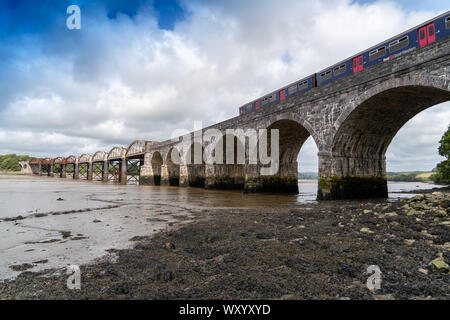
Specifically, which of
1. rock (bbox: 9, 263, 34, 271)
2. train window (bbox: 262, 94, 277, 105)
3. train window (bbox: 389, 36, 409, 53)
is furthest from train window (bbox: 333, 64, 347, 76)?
rock (bbox: 9, 263, 34, 271)

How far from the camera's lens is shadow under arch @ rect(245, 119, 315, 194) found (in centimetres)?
2201

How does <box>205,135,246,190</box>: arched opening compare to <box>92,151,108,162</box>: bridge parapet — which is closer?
<box>205,135,246,190</box>: arched opening

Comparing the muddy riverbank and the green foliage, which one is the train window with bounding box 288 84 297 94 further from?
the green foliage

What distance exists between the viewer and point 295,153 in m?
25.0

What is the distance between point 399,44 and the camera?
12.2 m

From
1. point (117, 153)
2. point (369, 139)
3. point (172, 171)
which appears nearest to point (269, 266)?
point (369, 139)

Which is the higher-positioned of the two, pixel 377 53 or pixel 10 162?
pixel 377 53

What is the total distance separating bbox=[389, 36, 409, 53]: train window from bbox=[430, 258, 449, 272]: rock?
42.7ft

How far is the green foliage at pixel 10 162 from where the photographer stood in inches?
4358

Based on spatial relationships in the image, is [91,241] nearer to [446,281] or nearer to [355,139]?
[446,281]

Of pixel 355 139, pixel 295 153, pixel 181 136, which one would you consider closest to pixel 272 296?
pixel 355 139

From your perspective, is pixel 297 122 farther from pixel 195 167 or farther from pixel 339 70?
pixel 195 167

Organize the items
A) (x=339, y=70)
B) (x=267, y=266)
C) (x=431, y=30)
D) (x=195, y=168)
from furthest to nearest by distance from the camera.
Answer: (x=195, y=168), (x=339, y=70), (x=431, y=30), (x=267, y=266)

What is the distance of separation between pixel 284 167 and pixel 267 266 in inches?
866
